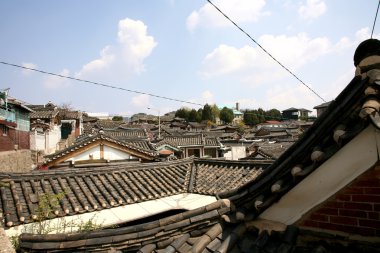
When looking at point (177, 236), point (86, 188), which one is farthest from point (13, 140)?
point (177, 236)

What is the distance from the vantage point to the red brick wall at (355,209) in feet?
8.27

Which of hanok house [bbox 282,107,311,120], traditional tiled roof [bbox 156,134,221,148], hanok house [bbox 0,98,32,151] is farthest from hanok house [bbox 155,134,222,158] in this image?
hanok house [bbox 282,107,311,120]

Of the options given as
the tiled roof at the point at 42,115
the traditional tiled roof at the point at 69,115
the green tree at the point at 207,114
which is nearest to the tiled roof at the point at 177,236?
the tiled roof at the point at 42,115

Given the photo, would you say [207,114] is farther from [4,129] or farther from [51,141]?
[4,129]

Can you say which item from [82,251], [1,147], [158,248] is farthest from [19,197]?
[1,147]

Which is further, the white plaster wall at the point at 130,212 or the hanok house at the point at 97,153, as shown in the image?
the hanok house at the point at 97,153

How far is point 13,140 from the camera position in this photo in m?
22.4

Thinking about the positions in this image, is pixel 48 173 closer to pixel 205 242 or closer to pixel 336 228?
pixel 205 242

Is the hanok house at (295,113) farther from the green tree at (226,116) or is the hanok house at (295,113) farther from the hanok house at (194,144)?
the hanok house at (194,144)

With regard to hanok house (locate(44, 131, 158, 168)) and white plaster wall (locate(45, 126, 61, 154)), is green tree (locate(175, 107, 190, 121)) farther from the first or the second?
hanok house (locate(44, 131, 158, 168))

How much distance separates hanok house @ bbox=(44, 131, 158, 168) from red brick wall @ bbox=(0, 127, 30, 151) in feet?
24.4

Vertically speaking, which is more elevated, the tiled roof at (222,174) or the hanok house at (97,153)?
the hanok house at (97,153)

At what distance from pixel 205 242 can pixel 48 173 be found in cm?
847

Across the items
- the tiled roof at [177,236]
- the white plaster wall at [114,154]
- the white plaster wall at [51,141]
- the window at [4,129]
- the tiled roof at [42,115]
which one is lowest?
the tiled roof at [177,236]
